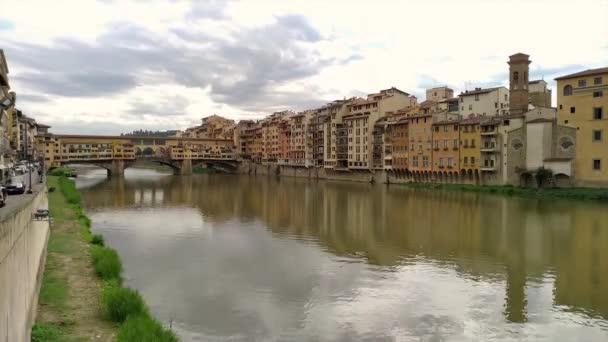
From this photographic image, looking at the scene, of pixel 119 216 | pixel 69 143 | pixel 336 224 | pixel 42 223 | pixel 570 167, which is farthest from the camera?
pixel 69 143

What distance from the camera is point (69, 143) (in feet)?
221

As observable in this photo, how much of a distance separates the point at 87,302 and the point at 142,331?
9.49 ft

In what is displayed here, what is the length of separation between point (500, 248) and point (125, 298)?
1424cm

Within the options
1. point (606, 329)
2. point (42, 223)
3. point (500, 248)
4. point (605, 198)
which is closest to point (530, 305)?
point (606, 329)

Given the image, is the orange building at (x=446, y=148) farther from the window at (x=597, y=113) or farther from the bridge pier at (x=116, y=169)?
the bridge pier at (x=116, y=169)

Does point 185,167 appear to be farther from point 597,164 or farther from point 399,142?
point 597,164

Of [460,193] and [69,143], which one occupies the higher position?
[69,143]

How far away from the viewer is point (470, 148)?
147ft

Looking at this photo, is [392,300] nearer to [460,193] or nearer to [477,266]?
[477,266]

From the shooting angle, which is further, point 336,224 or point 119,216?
point 119,216

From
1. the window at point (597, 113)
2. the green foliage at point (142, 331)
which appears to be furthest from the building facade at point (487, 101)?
the green foliage at point (142, 331)

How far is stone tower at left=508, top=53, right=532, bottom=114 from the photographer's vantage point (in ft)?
143

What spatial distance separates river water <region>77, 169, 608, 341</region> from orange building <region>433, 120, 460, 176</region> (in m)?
16.6

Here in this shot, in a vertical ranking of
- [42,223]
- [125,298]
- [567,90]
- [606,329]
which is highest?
[567,90]
